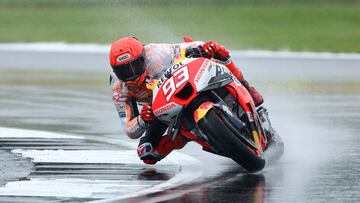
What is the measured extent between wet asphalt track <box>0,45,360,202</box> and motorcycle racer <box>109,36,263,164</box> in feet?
0.74

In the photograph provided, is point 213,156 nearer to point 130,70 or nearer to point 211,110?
point 130,70

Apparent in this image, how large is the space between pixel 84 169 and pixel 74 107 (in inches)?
256

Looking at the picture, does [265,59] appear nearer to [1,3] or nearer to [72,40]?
[72,40]

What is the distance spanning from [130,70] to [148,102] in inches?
23.8

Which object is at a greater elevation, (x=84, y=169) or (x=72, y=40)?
(x=84, y=169)

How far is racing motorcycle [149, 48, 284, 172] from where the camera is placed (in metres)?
9.89

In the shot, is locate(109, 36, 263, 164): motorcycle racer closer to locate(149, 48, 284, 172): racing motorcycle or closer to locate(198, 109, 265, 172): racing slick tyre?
locate(149, 48, 284, 172): racing motorcycle

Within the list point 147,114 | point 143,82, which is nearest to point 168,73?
point 147,114

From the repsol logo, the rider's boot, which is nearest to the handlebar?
the rider's boot

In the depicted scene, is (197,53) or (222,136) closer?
(222,136)

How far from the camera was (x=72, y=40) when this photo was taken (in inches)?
1232

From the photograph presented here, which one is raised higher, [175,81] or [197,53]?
[175,81]

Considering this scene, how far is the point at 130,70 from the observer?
1077cm

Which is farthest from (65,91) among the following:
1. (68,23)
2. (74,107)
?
(68,23)
